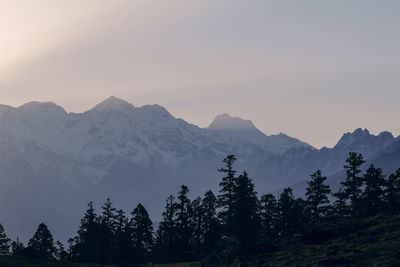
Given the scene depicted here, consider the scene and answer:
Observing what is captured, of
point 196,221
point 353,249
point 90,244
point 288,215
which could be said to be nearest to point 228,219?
point 288,215

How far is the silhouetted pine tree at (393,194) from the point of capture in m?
78.3

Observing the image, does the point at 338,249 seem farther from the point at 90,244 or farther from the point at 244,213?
the point at 90,244

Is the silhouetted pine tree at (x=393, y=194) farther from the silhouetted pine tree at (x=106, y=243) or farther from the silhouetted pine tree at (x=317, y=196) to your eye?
the silhouetted pine tree at (x=106, y=243)

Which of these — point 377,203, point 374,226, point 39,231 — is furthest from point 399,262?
point 39,231

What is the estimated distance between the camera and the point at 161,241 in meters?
110

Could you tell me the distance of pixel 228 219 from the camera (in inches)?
3551

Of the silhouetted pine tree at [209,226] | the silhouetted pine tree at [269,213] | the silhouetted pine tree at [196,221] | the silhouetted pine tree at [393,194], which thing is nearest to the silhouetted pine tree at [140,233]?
the silhouetted pine tree at [196,221]

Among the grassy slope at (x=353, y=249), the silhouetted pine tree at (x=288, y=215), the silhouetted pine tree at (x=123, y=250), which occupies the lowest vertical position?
the grassy slope at (x=353, y=249)

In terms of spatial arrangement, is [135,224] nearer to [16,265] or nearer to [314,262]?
[16,265]

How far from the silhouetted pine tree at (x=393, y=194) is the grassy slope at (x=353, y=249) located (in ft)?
17.6

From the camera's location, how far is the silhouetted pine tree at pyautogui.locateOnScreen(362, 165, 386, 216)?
83812mm

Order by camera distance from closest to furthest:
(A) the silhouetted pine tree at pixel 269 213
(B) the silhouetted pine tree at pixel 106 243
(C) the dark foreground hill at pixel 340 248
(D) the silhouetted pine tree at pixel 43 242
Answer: (C) the dark foreground hill at pixel 340 248, (A) the silhouetted pine tree at pixel 269 213, (B) the silhouetted pine tree at pixel 106 243, (D) the silhouetted pine tree at pixel 43 242

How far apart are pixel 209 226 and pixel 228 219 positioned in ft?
39.6

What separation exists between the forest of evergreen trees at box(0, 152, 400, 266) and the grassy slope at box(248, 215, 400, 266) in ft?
22.1
